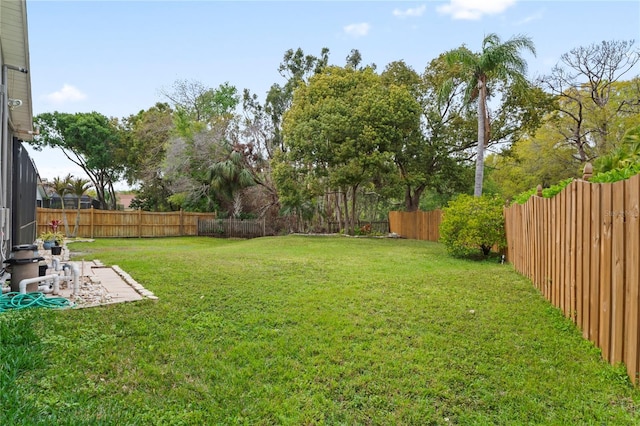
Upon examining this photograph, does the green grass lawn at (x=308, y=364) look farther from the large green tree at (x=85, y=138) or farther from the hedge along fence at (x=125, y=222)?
the large green tree at (x=85, y=138)

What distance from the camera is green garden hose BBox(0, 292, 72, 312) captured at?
369 cm

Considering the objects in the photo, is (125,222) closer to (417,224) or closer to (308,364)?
(417,224)

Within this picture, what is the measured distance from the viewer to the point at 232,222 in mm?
19875

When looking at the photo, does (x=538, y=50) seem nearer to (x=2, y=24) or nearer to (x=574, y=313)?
(x=574, y=313)

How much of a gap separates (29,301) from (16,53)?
11.0ft

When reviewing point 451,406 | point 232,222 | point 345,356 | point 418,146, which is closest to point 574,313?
point 451,406

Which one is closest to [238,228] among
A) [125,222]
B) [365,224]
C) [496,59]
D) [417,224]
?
[125,222]

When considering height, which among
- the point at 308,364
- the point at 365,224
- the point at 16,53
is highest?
the point at 16,53

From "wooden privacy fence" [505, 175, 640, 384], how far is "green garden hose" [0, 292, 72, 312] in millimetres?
4873

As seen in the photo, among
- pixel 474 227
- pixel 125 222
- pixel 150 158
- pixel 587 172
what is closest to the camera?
pixel 587 172

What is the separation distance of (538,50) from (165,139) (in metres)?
20.4

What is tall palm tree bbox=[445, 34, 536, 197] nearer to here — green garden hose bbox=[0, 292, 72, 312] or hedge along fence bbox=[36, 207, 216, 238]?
green garden hose bbox=[0, 292, 72, 312]

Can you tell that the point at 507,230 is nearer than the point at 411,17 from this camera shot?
Yes

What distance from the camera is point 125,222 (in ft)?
59.2
